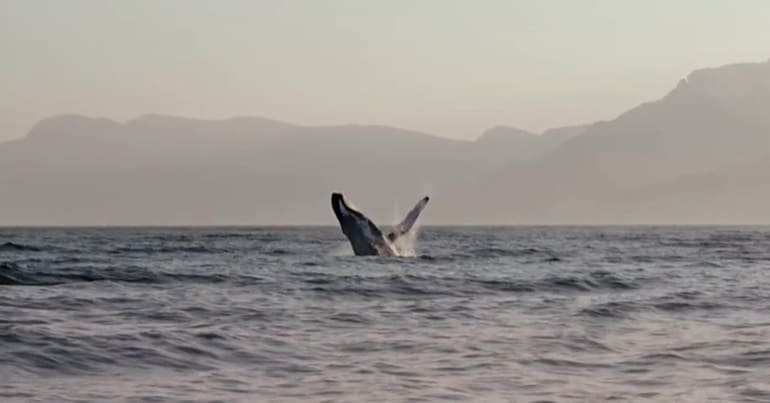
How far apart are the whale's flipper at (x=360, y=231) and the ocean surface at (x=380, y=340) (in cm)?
993

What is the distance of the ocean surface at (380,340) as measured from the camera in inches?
464

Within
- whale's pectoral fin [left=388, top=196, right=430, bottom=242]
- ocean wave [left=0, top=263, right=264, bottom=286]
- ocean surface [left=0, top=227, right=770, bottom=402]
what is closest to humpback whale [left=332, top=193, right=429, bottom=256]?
whale's pectoral fin [left=388, top=196, right=430, bottom=242]

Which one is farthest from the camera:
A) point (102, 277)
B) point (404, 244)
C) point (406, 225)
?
point (404, 244)

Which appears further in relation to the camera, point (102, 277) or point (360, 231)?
point (360, 231)

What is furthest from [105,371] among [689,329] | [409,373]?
[689,329]

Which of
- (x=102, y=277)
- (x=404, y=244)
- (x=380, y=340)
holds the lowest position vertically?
(x=380, y=340)

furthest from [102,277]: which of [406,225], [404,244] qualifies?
[404,244]

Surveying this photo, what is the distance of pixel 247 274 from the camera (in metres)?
30.9

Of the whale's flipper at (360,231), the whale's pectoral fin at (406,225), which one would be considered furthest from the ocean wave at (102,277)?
the whale's pectoral fin at (406,225)

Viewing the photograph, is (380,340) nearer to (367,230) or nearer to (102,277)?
(102,277)

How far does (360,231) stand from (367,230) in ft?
0.91

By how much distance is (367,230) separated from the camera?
4006 cm

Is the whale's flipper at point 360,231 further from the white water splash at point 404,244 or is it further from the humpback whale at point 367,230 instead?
the white water splash at point 404,244

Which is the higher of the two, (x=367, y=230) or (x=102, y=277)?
(x=367, y=230)
